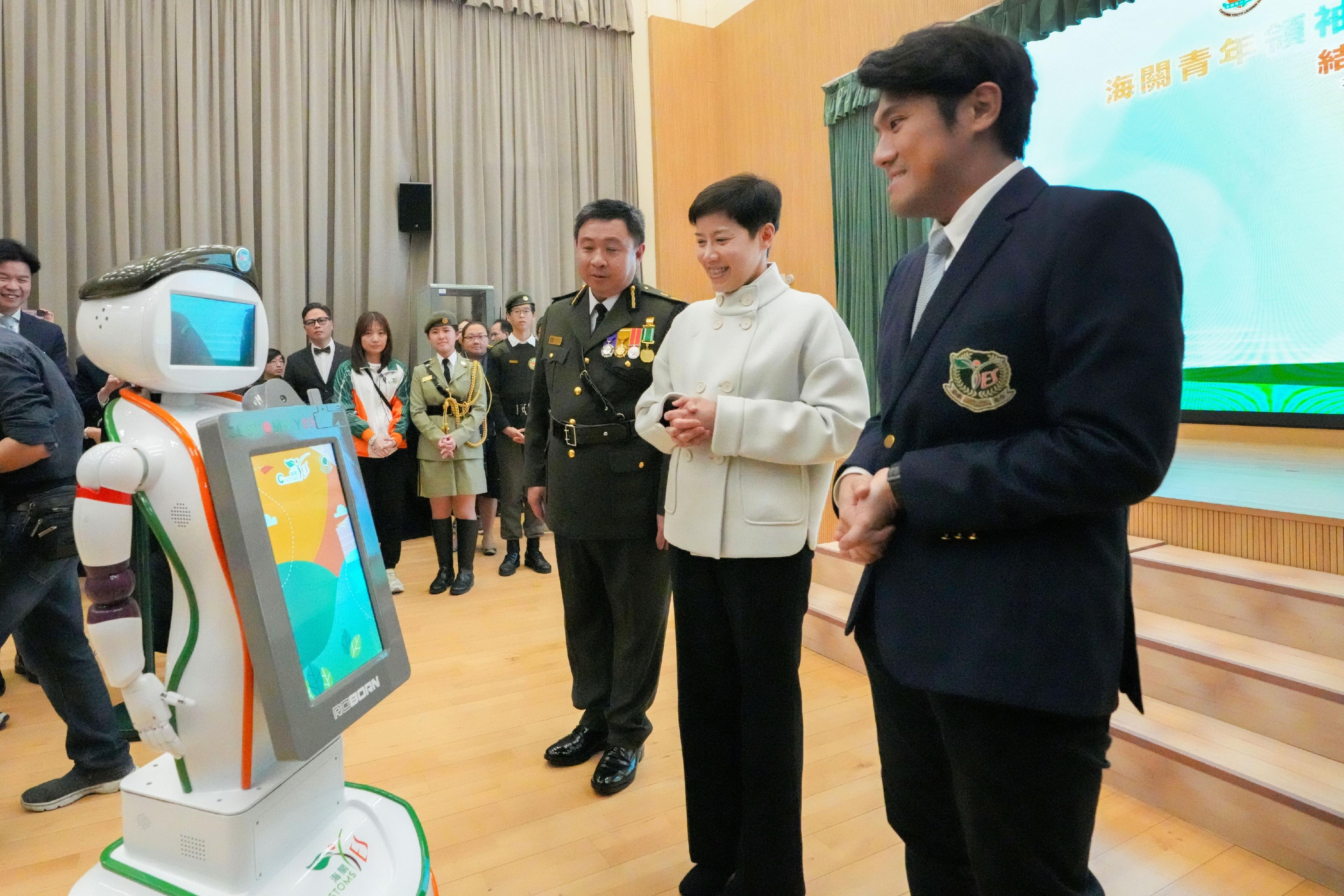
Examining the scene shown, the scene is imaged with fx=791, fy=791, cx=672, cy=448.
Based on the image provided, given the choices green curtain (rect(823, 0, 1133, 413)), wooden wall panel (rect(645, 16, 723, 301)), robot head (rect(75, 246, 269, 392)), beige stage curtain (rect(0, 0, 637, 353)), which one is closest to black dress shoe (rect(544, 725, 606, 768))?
robot head (rect(75, 246, 269, 392))

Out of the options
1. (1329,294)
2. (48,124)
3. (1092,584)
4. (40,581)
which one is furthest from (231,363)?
(48,124)

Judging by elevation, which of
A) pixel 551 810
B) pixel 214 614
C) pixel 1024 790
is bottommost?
pixel 551 810

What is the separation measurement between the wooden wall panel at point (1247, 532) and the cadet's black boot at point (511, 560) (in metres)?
3.13

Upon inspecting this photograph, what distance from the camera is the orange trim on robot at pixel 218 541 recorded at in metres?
1.22

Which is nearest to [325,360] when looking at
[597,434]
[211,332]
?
[597,434]

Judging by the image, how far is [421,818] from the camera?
6.70ft

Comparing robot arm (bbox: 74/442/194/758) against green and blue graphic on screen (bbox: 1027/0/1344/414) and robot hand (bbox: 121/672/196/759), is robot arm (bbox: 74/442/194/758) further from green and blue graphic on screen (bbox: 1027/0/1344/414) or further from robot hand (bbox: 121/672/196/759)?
green and blue graphic on screen (bbox: 1027/0/1344/414)

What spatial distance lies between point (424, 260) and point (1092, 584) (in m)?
5.89

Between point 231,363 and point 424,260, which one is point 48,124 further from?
point 231,363

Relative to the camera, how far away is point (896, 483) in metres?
0.92

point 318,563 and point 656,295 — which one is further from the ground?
point 656,295

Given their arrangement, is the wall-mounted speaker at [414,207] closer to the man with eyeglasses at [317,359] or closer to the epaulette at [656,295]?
the man with eyeglasses at [317,359]

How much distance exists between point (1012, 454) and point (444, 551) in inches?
152

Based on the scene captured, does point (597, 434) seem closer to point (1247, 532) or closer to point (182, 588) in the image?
point (182, 588)
